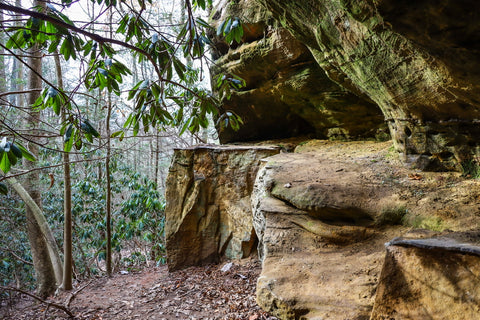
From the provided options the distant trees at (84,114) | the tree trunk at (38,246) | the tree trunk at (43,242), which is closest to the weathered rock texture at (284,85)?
the distant trees at (84,114)

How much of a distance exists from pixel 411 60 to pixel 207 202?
179 inches

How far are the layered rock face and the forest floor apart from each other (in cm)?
308

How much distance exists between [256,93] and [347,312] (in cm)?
510

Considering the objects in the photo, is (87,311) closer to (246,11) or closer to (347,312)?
(347,312)

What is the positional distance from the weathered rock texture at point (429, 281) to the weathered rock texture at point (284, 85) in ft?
12.8

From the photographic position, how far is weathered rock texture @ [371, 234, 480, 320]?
154 cm

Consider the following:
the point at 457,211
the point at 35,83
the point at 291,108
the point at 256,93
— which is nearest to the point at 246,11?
the point at 256,93

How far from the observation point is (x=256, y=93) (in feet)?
Result: 20.4

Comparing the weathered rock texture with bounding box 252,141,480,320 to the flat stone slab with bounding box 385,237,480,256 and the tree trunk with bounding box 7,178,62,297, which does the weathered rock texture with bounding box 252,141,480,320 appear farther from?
the tree trunk with bounding box 7,178,62,297

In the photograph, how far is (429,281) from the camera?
166 centimetres

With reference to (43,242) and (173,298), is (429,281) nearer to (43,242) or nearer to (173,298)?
(173,298)

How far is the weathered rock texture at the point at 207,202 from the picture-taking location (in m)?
5.60

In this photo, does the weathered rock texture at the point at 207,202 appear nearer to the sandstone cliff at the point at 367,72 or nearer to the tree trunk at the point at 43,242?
the sandstone cliff at the point at 367,72

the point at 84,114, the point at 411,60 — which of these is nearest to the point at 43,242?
the point at 84,114
